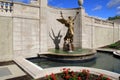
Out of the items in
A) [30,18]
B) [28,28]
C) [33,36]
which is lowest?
[33,36]

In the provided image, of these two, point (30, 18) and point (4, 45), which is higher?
point (30, 18)

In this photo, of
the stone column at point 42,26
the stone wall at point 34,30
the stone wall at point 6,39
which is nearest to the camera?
the stone wall at point 6,39

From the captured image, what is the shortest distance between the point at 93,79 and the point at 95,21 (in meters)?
11.7

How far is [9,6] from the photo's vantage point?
25.7 ft

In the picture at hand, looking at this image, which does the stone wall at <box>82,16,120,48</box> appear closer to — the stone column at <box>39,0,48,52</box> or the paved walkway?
the stone column at <box>39,0,48,52</box>

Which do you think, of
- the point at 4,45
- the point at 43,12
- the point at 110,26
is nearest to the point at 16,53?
the point at 4,45

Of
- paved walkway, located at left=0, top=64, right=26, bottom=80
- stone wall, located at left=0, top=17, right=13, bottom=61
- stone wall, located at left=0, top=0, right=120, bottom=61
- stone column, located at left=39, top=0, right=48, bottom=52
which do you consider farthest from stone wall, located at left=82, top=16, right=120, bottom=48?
paved walkway, located at left=0, top=64, right=26, bottom=80

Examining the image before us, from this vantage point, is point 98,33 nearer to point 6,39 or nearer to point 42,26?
point 42,26

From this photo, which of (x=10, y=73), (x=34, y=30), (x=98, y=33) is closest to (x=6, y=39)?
(x=34, y=30)

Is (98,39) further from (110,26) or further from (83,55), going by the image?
(83,55)

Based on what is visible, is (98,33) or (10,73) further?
(98,33)

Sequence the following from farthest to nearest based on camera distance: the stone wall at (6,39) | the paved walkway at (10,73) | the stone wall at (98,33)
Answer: the stone wall at (98,33)
the stone wall at (6,39)
the paved walkway at (10,73)

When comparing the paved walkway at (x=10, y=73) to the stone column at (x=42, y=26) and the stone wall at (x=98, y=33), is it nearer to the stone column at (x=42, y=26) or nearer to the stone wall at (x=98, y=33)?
the stone column at (x=42, y=26)

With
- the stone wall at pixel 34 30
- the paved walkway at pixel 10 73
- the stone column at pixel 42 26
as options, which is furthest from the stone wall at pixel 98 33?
the paved walkway at pixel 10 73
